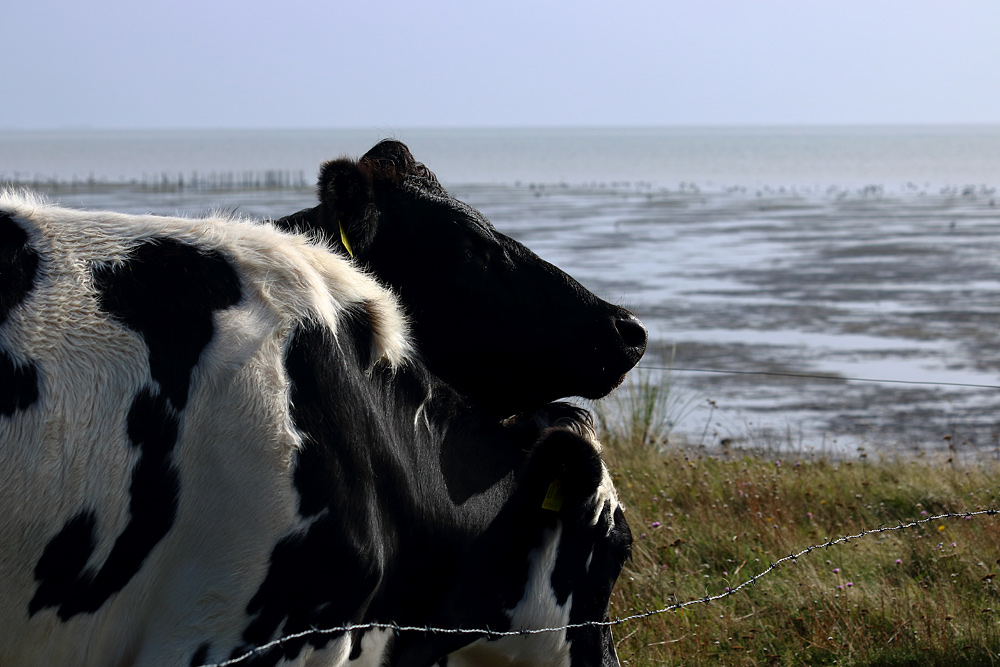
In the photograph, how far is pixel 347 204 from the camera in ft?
12.4

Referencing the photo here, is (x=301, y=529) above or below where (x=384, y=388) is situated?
below

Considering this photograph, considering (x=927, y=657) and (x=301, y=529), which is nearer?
(x=301, y=529)

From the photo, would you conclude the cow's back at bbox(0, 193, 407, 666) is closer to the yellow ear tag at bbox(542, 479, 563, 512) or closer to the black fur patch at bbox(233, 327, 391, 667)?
the black fur patch at bbox(233, 327, 391, 667)

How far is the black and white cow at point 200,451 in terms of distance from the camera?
250 cm

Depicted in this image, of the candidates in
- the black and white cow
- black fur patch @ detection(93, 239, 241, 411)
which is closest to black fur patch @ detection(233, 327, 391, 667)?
the black and white cow

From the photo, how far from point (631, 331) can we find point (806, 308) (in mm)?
13485

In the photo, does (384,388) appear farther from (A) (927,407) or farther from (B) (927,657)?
(A) (927,407)

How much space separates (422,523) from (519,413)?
103cm

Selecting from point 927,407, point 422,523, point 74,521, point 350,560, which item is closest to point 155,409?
point 74,521

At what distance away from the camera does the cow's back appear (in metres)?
2.47

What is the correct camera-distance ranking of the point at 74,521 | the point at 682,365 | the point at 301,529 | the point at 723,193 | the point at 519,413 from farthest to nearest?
the point at 723,193, the point at 682,365, the point at 519,413, the point at 301,529, the point at 74,521

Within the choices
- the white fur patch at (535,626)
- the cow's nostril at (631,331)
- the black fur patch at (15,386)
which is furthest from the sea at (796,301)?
the white fur patch at (535,626)

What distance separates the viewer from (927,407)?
35.9 ft

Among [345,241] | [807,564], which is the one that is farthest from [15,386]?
[807,564]
